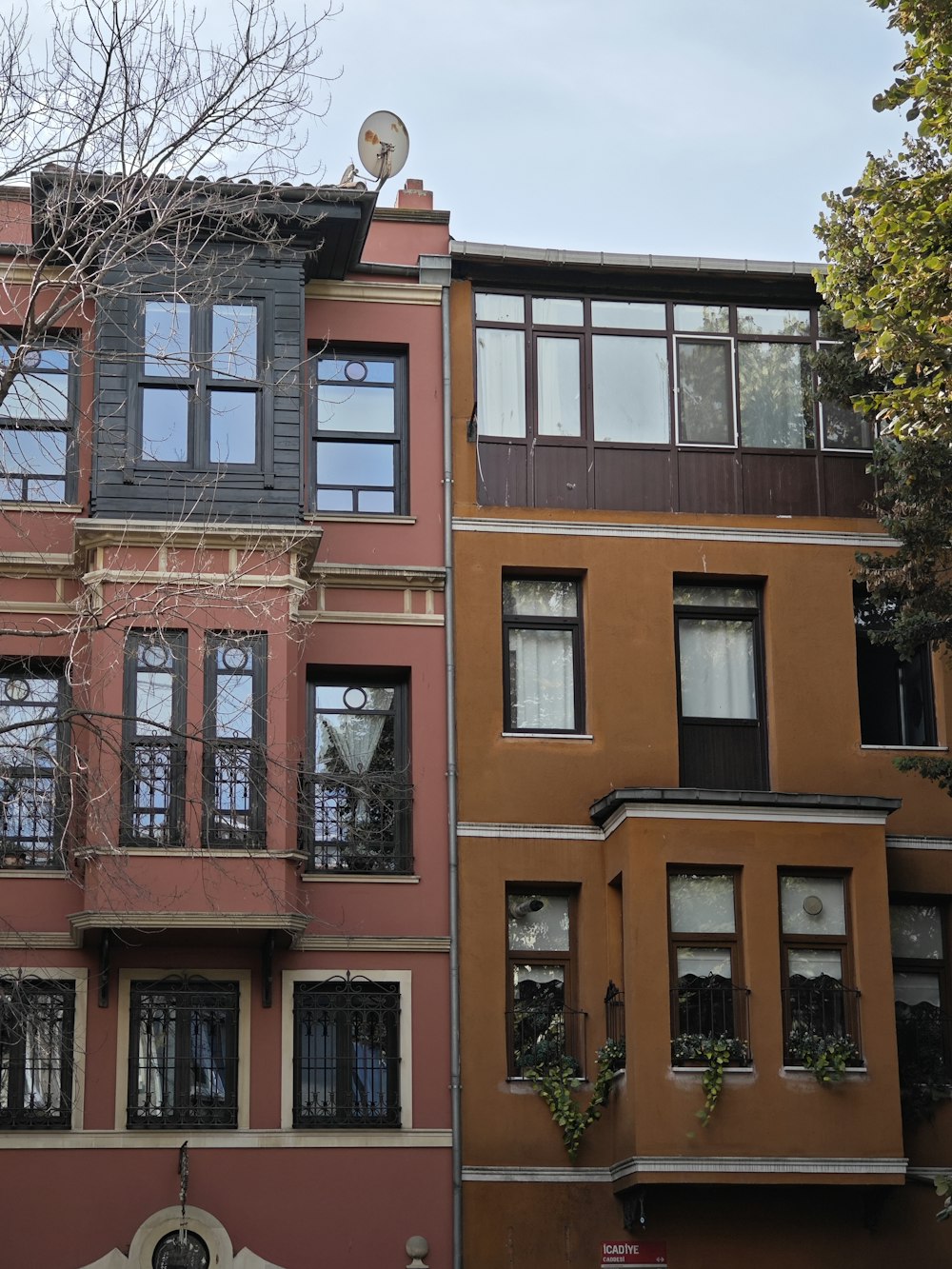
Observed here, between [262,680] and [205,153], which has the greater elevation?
[205,153]

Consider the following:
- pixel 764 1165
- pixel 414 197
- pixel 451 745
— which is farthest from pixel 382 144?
pixel 764 1165

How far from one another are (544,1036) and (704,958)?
2.02m

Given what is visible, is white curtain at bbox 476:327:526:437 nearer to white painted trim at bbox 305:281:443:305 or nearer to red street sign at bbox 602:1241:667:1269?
white painted trim at bbox 305:281:443:305

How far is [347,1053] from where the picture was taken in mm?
22172

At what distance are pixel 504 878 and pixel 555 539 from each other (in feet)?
13.2

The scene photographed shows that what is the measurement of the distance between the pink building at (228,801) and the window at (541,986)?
0.85m

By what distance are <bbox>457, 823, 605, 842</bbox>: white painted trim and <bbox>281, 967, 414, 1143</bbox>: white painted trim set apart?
1.73 m

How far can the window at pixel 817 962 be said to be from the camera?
21812mm

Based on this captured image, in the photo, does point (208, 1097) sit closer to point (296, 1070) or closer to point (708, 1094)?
point (296, 1070)

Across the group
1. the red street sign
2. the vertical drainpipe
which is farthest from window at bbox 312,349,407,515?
the red street sign

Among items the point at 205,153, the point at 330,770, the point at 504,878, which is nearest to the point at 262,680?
the point at 330,770

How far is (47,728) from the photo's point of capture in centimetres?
2309

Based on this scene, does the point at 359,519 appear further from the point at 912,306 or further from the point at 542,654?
the point at 912,306

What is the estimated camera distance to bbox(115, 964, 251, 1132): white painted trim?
2144 centimetres
